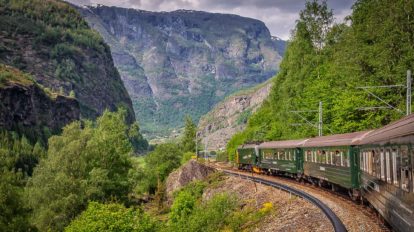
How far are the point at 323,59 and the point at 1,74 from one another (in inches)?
5578

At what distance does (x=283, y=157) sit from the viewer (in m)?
46.1

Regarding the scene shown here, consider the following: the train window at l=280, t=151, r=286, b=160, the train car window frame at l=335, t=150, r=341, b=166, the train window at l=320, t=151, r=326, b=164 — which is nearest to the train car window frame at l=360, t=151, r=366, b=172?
the train car window frame at l=335, t=150, r=341, b=166

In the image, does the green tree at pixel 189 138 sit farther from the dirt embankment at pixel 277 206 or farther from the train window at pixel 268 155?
the train window at pixel 268 155

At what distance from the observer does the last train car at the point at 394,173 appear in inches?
468

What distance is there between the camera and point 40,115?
616ft

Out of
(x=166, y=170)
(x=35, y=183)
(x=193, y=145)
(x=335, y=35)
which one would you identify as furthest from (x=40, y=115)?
(x=335, y=35)

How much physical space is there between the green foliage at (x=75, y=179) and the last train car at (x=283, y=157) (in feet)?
62.6

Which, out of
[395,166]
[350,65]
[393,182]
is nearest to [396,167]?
[395,166]

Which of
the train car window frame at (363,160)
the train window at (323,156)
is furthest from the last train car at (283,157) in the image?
the train car window frame at (363,160)

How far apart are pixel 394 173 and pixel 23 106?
580 feet

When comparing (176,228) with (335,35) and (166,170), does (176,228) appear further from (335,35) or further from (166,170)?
(166,170)

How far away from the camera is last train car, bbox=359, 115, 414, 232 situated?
11.9m

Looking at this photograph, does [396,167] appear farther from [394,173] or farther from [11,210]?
[11,210]

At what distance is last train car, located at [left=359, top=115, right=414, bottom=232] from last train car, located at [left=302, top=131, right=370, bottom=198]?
4.86 m
